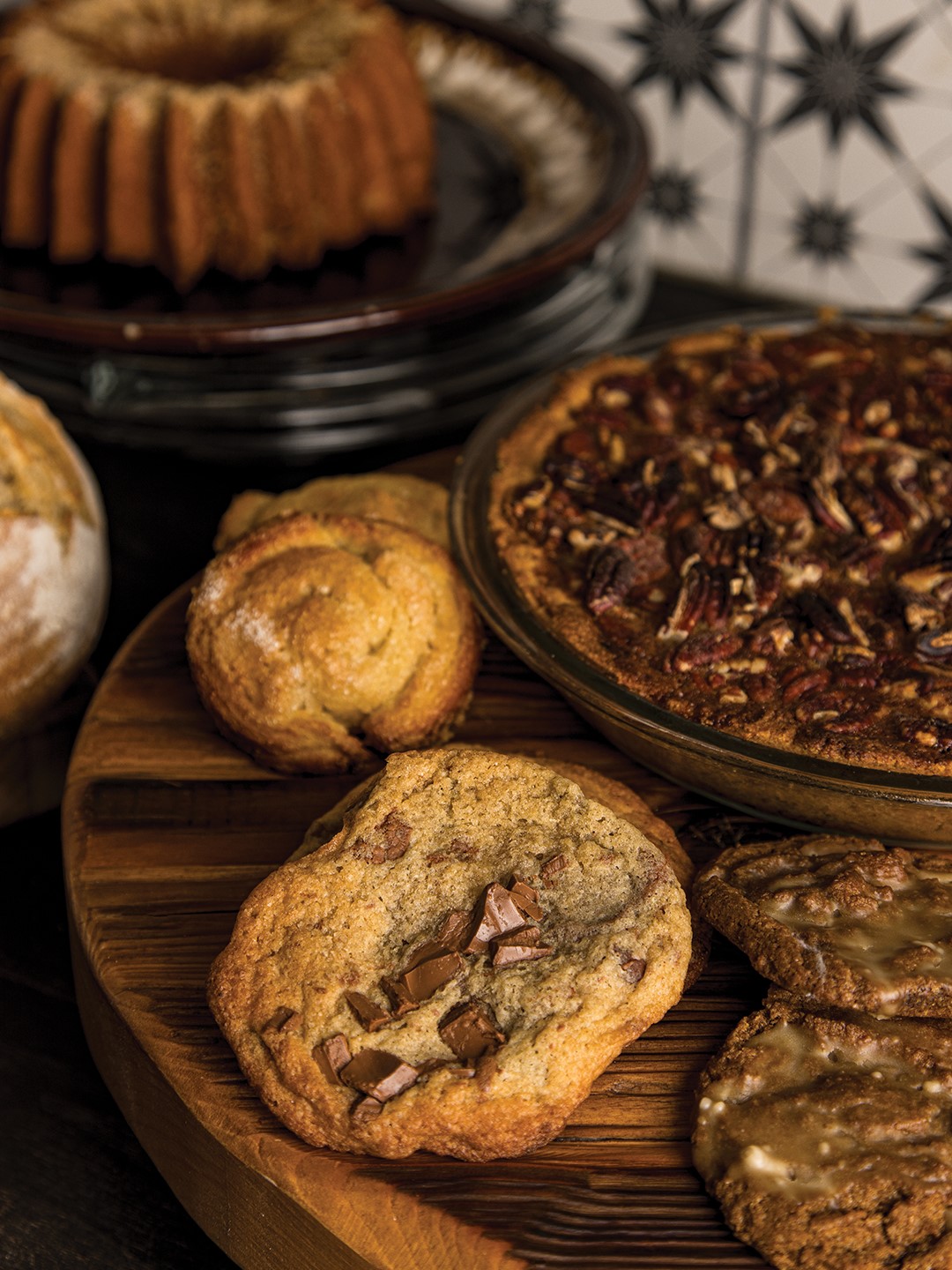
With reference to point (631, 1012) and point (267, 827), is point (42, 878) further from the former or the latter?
point (631, 1012)

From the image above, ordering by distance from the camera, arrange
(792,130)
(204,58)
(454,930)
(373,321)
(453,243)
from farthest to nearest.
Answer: (792,130) → (204,58) → (453,243) → (373,321) → (454,930)

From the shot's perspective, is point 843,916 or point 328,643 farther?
point 328,643

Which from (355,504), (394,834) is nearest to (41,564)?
(355,504)

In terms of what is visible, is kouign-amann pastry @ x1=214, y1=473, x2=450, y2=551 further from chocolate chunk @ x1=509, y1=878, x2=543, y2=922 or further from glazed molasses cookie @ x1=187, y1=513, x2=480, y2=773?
chocolate chunk @ x1=509, y1=878, x2=543, y2=922

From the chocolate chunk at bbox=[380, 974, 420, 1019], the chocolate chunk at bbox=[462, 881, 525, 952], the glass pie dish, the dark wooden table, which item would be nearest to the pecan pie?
the glass pie dish

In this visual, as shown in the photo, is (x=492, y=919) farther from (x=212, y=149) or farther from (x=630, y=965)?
(x=212, y=149)


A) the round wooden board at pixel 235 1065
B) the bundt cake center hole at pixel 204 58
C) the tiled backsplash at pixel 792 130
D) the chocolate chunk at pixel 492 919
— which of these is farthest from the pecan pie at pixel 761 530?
the bundt cake center hole at pixel 204 58

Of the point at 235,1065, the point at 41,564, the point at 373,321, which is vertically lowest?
the point at 235,1065
